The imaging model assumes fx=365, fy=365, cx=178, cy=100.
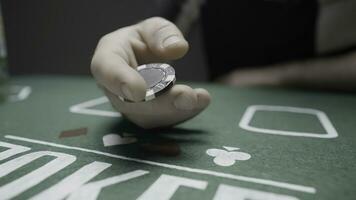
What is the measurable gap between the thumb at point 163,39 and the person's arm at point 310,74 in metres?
0.62

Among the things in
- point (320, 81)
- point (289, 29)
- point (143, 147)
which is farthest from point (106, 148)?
point (289, 29)

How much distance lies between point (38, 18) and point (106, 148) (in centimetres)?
173

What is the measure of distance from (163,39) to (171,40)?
22 millimetres

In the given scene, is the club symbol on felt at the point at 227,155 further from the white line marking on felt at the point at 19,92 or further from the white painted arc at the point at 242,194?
the white line marking on felt at the point at 19,92

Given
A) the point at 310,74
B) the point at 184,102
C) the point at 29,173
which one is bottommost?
the point at 29,173

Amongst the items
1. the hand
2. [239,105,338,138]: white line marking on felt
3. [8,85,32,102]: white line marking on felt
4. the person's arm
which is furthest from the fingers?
the person's arm

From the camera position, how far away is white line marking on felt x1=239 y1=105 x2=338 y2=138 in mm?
534

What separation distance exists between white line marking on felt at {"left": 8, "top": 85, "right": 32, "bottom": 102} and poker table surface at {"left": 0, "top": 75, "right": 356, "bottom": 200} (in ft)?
0.34

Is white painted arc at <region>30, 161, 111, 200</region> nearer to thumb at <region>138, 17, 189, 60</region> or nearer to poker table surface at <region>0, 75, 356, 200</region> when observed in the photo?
poker table surface at <region>0, 75, 356, 200</region>

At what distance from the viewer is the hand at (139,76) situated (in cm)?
42

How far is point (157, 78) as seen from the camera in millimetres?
461

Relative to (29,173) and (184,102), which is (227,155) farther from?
(29,173)

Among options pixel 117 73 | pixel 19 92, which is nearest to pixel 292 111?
pixel 117 73

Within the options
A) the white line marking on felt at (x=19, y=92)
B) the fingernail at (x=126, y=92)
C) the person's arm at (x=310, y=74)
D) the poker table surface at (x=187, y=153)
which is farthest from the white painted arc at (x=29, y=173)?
the person's arm at (x=310, y=74)
